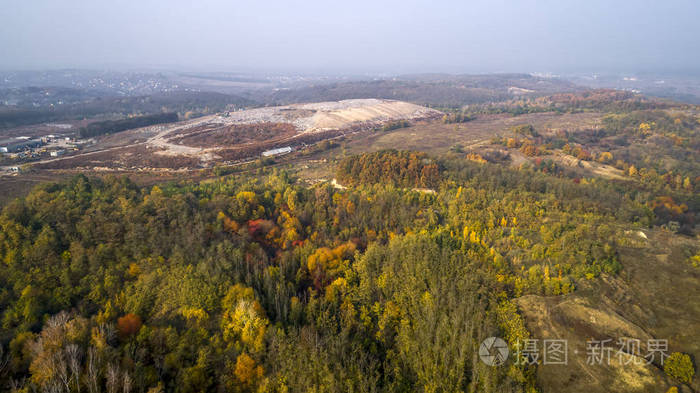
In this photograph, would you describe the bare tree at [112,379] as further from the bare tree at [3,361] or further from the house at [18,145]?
the house at [18,145]

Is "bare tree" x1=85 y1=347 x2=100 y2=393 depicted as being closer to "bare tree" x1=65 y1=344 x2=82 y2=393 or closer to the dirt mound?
"bare tree" x1=65 y1=344 x2=82 y2=393

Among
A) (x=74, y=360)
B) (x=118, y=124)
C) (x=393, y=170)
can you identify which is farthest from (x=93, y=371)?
(x=118, y=124)

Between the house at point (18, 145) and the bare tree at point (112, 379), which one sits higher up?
the house at point (18, 145)

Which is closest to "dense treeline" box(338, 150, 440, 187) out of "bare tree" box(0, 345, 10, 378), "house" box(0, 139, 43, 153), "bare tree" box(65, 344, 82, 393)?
"bare tree" box(65, 344, 82, 393)

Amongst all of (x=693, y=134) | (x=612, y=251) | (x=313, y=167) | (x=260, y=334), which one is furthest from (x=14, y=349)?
(x=693, y=134)

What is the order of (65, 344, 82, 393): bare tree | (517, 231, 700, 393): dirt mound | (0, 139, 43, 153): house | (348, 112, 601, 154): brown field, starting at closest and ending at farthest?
1. (65, 344, 82, 393): bare tree
2. (517, 231, 700, 393): dirt mound
3. (0, 139, 43, 153): house
4. (348, 112, 601, 154): brown field

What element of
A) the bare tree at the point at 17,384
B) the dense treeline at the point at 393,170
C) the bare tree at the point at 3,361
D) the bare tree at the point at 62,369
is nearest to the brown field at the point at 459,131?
the dense treeline at the point at 393,170
